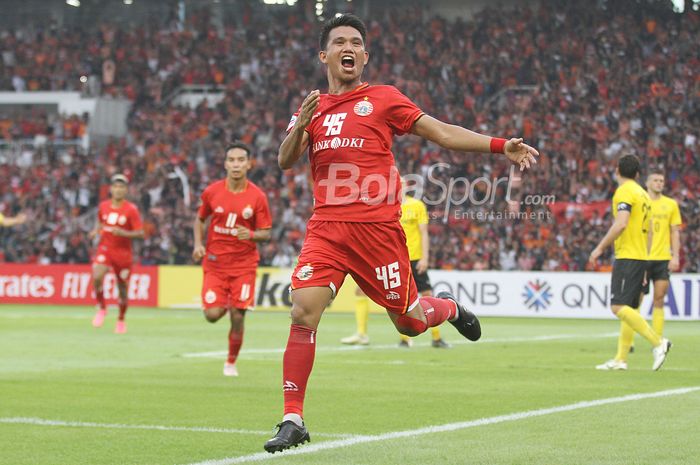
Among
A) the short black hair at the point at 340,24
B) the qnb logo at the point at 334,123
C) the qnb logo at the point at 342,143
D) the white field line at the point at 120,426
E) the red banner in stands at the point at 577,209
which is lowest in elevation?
the white field line at the point at 120,426

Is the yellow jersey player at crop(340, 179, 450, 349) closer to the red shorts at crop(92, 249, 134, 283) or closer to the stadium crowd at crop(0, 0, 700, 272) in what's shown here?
the red shorts at crop(92, 249, 134, 283)

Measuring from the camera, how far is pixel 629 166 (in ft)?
43.7

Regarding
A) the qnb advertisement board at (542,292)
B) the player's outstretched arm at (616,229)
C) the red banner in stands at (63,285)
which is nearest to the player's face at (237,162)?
the player's outstretched arm at (616,229)

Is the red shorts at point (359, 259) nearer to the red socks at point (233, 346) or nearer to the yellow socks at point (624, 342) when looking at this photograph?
the red socks at point (233, 346)

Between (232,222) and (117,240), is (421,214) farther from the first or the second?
(117,240)

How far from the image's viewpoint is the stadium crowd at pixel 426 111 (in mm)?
29344

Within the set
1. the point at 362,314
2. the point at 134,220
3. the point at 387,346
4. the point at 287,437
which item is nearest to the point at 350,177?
the point at 287,437

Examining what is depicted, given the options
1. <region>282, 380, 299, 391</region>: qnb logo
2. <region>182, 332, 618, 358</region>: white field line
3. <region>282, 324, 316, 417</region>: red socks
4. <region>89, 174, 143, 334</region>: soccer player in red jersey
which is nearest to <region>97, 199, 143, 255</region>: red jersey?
<region>89, 174, 143, 334</region>: soccer player in red jersey

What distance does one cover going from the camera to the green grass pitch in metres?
7.39

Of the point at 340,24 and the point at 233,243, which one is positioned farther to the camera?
the point at 233,243

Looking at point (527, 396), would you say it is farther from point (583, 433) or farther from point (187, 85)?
point (187, 85)

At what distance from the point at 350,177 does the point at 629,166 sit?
6.87 meters

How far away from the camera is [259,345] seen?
57.4 ft

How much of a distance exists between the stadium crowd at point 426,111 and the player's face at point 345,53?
20.7 metres
